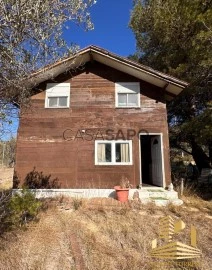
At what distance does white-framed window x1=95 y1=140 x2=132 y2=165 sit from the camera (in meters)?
12.8

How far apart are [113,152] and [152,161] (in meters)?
3.30

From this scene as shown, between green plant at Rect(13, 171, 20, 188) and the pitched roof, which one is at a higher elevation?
the pitched roof

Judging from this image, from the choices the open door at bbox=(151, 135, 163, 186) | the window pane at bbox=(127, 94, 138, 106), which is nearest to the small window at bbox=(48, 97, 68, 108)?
the window pane at bbox=(127, 94, 138, 106)

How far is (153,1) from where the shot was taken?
1680cm

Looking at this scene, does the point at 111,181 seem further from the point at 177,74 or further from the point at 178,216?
the point at 177,74

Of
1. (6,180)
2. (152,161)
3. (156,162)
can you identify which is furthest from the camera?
(6,180)

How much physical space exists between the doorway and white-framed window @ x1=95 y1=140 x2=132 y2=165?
1565 mm

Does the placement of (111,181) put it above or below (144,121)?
below

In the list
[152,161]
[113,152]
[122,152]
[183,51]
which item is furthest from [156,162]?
[183,51]

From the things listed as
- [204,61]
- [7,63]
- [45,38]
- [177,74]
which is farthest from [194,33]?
[7,63]

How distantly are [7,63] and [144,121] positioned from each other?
8.23m

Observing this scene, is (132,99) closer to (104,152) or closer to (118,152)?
(118,152)

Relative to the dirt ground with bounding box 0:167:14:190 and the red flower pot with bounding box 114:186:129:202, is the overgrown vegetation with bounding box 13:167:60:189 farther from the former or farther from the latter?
the red flower pot with bounding box 114:186:129:202

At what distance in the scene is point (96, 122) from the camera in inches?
523
